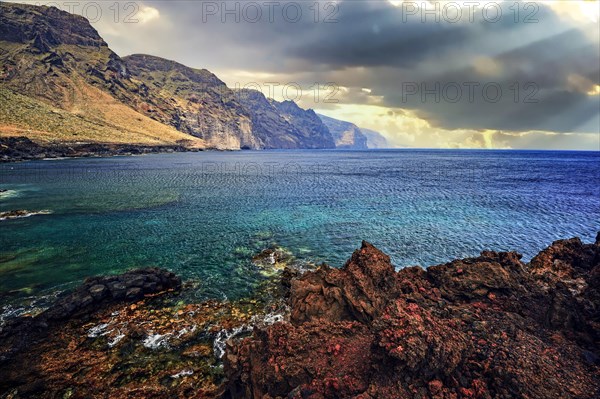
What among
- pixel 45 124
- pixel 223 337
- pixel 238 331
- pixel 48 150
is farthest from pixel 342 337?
pixel 45 124

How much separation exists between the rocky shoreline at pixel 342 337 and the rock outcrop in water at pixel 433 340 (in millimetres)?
53

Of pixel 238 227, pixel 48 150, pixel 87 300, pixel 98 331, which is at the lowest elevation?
pixel 98 331

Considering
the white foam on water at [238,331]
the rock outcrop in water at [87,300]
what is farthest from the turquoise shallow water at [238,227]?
the white foam on water at [238,331]

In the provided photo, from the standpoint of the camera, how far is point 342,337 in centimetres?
1394

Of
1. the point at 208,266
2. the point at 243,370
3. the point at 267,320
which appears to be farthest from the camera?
the point at 208,266

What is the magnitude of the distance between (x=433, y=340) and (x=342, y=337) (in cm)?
444

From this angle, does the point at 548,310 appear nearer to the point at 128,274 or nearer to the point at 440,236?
the point at 440,236

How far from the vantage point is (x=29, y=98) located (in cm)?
18212

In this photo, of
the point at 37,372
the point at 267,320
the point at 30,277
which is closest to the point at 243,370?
the point at 267,320

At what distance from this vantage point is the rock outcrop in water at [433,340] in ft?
34.4

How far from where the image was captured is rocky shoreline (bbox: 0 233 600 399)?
10680 millimetres

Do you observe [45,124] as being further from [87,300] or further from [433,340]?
[433,340]

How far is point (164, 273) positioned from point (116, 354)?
908cm

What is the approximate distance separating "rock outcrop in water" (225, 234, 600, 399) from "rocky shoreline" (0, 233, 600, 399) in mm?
53
